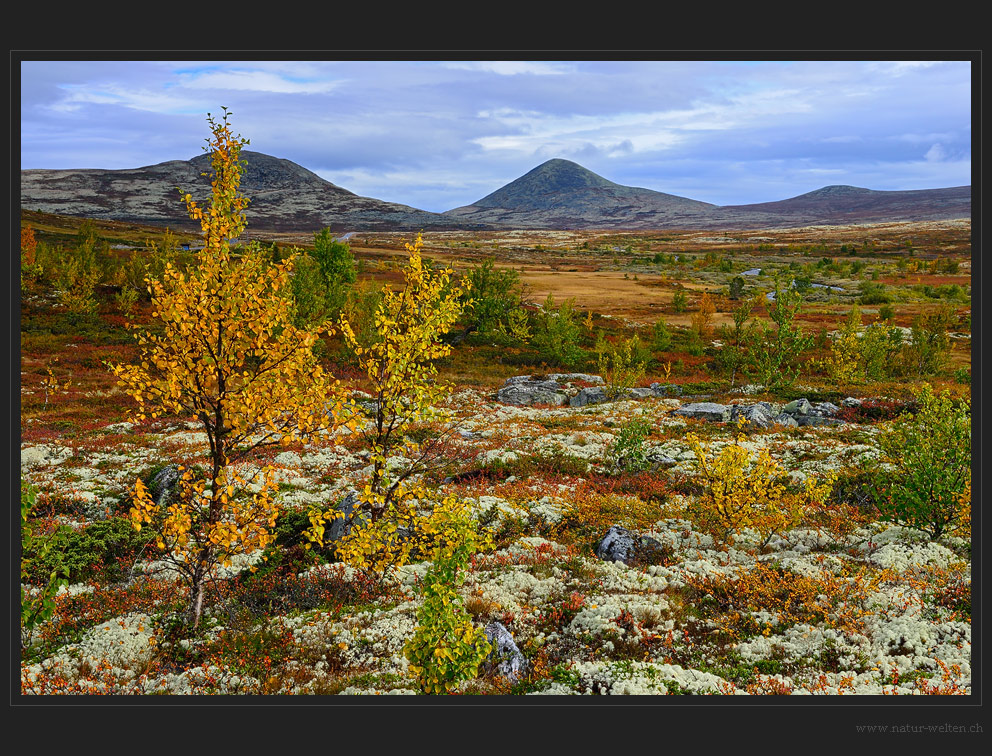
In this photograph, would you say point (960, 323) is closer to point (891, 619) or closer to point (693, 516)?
point (693, 516)

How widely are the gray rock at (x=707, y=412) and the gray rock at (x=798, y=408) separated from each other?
109 inches

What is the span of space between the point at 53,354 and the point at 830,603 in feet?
151

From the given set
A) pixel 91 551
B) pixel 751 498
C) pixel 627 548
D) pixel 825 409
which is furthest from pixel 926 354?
pixel 91 551

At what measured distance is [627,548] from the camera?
11.5 m

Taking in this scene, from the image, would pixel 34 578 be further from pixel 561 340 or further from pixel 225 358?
pixel 561 340

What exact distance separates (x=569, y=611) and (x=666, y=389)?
87.3 feet

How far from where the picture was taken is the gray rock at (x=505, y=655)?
23.5ft

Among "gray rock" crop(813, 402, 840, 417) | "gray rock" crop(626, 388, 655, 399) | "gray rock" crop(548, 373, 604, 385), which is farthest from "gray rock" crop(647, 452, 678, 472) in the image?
"gray rock" crop(548, 373, 604, 385)

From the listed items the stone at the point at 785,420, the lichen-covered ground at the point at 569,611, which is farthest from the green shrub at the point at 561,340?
the lichen-covered ground at the point at 569,611

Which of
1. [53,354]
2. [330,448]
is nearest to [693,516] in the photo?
[330,448]

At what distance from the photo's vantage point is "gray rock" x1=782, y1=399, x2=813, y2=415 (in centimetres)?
2430

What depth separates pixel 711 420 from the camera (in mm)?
24984

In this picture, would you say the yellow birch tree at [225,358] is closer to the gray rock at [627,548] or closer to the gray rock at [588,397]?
the gray rock at [627,548]

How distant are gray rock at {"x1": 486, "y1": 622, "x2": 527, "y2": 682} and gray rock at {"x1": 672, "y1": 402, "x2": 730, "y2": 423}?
2028cm
